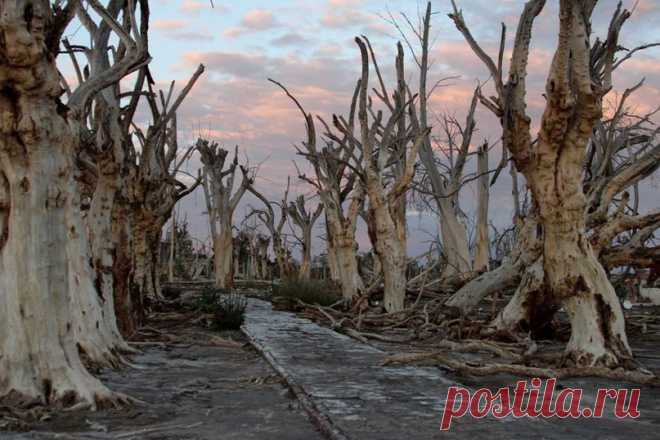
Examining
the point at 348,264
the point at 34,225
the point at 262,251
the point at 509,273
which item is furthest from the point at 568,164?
the point at 262,251

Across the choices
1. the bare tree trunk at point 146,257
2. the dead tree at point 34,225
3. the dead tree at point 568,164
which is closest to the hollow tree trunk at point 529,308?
the dead tree at point 568,164

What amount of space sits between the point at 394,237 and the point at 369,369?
7.64 metres

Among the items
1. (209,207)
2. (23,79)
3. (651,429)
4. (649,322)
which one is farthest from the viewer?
(209,207)

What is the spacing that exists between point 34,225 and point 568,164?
5364 millimetres

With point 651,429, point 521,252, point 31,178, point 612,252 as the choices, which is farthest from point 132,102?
point 651,429

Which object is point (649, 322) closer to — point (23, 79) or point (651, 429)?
point (651, 429)

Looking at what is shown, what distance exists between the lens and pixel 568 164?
8.20m

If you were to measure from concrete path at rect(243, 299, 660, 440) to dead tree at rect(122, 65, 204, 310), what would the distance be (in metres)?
3.96

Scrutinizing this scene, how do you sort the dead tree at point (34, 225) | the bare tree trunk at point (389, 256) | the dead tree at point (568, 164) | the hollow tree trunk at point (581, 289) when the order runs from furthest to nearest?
1. the bare tree trunk at point (389, 256)
2. the hollow tree trunk at point (581, 289)
3. the dead tree at point (568, 164)
4. the dead tree at point (34, 225)

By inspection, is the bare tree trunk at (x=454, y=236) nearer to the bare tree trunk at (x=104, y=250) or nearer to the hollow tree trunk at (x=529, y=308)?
the hollow tree trunk at (x=529, y=308)

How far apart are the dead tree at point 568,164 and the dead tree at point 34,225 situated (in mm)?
4666

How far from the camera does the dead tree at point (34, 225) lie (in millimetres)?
5875

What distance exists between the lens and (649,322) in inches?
536

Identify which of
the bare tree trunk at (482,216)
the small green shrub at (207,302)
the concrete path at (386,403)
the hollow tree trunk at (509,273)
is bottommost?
the concrete path at (386,403)
